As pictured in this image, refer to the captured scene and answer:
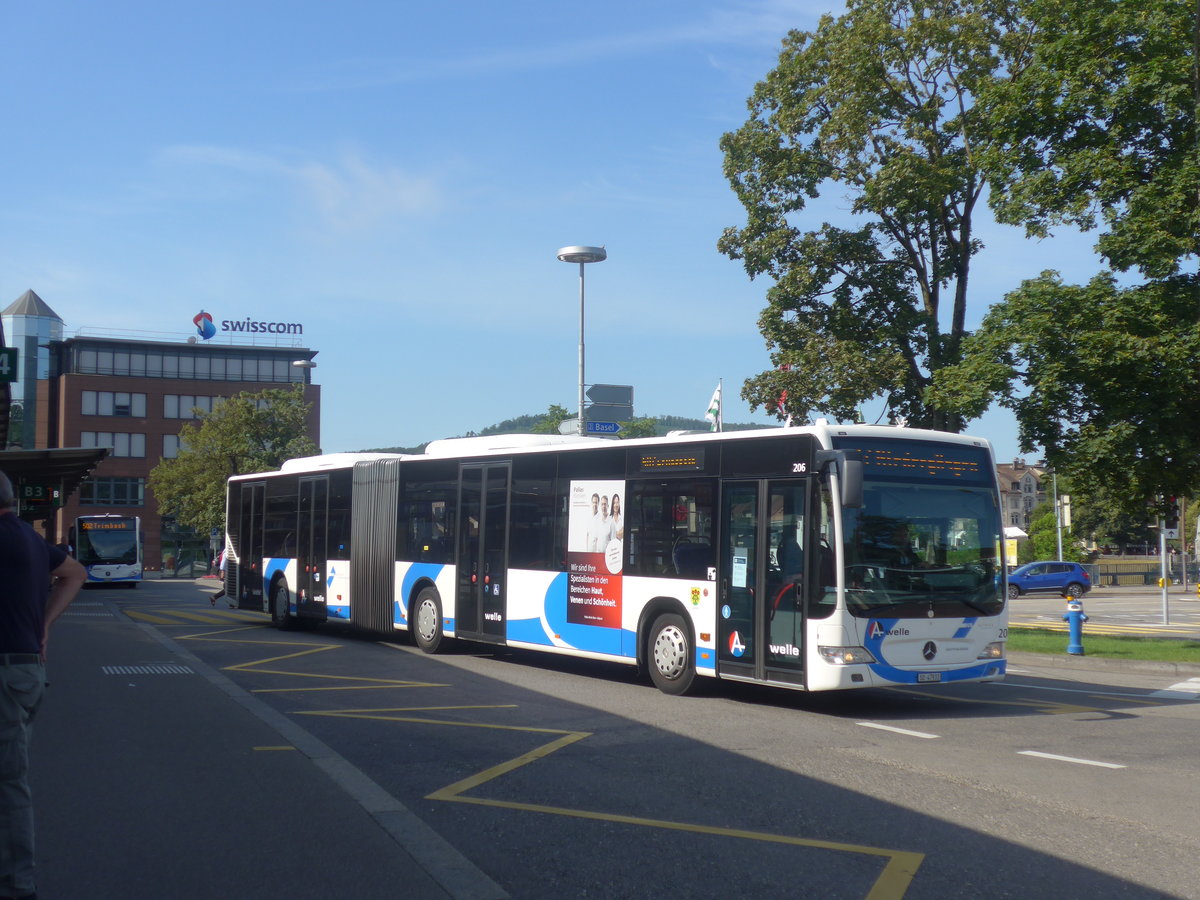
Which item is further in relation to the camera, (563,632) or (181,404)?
(181,404)

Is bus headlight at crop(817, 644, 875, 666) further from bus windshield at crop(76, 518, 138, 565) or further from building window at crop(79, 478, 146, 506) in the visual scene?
building window at crop(79, 478, 146, 506)

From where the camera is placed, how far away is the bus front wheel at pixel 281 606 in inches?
895

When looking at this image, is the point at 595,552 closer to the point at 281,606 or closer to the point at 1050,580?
the point at 281,606

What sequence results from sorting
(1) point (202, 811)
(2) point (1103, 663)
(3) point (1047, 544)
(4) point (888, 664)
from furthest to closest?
(3) point (1047, 544)
(2) point (1103, 663)
(4) point (888, 664)
(1) point (202, 811)

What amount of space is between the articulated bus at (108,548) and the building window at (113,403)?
4449 cm

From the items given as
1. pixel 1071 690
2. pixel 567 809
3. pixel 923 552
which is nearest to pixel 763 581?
pixel 923 552

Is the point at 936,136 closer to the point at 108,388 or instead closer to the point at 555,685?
the point at 555,685

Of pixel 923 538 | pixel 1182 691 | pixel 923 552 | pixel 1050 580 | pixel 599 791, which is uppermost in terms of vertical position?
pixel 923 538

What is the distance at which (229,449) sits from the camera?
196ft

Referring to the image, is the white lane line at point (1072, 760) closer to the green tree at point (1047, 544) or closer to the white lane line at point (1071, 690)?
the white lane line at point (1071, 690)

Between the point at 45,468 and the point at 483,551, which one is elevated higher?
the point at 45,468

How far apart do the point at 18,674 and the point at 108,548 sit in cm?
4809

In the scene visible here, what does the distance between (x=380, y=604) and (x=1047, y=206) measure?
12.4 meters

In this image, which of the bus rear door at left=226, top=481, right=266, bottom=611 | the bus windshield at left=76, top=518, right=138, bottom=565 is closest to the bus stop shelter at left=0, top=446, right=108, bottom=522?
the bus rear door at left=226, top=481, right=266, bottom=611
